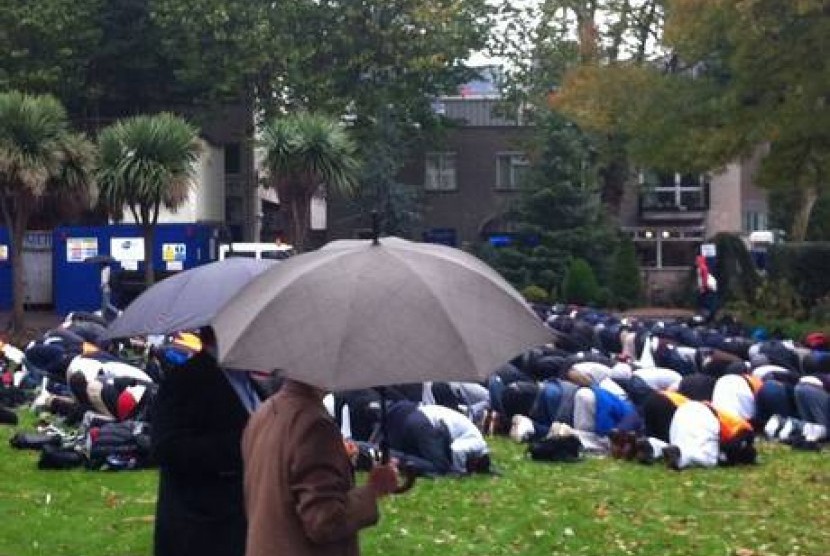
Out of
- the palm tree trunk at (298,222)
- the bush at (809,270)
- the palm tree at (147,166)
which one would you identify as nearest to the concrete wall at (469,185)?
the bush at (809,270)

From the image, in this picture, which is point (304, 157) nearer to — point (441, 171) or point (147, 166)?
point (147, 166)

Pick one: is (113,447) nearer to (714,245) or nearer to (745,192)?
(714,245)

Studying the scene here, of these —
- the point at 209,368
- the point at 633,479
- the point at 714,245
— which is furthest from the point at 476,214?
the point at 209,368

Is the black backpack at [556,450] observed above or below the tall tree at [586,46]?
below

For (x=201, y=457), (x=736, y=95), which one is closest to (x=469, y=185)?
(x=736, y=95)

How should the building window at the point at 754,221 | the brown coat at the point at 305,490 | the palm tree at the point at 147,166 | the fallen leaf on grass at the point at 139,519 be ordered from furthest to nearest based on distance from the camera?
the building window at the point at 754,221 < the palm tree at the point at 147,166 < the fallen leaf on grass at the point at 139,519 < the brown coat at the point at 305,490

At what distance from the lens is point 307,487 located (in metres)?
4.78

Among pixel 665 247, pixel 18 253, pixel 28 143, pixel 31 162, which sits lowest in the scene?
pixel 665 247

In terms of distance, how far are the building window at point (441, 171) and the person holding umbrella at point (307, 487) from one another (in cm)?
5105

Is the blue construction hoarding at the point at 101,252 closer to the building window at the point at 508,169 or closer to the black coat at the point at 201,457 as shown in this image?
the building window at the point at 508,169

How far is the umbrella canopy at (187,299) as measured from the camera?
7.45m

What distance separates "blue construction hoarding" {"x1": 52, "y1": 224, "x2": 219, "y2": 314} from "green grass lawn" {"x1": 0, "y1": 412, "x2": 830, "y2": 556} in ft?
77.2

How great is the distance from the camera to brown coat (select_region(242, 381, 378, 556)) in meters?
4.75

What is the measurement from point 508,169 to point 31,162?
3013 cm
